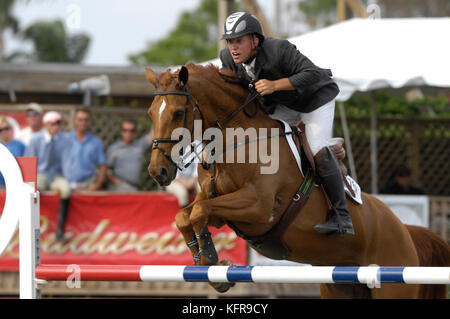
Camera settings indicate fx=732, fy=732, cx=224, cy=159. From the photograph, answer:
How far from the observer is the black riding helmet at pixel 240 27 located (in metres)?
4.64

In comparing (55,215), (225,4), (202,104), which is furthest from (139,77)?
(202,104)

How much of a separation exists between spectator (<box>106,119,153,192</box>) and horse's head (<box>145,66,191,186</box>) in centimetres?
417

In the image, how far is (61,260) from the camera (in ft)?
27.7

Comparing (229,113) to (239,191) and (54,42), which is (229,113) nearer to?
(239,191)

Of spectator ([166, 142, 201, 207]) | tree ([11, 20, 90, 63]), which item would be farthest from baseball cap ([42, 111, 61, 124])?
tree ([11, 20, 90, 63])

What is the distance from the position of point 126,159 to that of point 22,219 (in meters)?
4.76

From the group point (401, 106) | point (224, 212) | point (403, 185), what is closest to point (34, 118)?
point (403, 185)

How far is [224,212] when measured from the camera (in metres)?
4.53

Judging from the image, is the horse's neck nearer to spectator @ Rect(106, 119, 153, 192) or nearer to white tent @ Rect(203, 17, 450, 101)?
white tent @ Rect(203, 17, 450, 101)

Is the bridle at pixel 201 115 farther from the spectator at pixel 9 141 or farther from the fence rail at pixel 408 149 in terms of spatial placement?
the fence rail at pixel 408 149

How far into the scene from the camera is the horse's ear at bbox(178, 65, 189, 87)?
4531mm

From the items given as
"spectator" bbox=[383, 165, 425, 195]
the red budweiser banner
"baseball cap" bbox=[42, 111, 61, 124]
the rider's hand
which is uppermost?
the rider's hand
